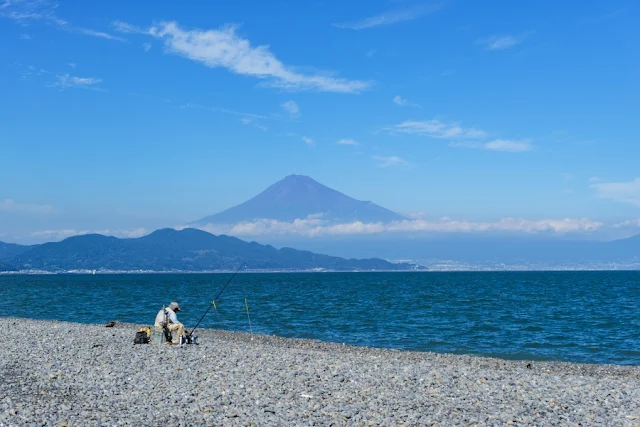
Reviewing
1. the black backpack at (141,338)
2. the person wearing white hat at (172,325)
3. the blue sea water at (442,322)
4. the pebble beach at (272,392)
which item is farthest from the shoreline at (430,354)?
the black backpack at (141,338)

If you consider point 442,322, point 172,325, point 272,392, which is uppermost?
point 172,325

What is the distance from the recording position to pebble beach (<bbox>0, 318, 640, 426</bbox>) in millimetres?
11555

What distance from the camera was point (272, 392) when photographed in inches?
528

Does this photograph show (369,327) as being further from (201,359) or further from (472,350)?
(201,359)

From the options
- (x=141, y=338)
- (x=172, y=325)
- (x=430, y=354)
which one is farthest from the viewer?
(x=430, y=354)

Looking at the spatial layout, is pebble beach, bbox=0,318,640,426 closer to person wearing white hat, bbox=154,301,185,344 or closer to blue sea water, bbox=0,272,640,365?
person wearing white hat, bbox=154,301,185,344

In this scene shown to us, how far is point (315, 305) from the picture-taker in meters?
52.1

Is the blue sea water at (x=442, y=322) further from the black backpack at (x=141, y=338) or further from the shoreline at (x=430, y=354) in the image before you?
the black backpack at (x=141, y=338)

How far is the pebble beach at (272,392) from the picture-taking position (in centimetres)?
1155

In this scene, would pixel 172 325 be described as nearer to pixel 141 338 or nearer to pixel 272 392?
pixel 141 338

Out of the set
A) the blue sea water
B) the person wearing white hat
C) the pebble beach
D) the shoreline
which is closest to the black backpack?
the person wearing white hat

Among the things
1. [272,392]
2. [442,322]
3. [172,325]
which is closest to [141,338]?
[172,325]

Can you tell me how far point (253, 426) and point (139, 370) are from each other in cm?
555

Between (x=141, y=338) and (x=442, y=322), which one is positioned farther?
(x=442, y=322)
